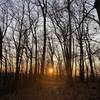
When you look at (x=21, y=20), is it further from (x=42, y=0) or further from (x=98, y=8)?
(x=98, y=8)

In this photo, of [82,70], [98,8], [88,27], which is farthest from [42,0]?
[98,8]

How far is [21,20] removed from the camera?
28.8 metres

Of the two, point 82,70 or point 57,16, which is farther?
point 82,70

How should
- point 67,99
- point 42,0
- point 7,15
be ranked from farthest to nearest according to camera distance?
point 7,15 → point 42,0 → point 67,99

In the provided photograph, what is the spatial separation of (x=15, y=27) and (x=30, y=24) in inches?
102

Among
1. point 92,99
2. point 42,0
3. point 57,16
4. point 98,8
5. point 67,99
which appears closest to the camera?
point 98,8

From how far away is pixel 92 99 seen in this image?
1104 centimetres

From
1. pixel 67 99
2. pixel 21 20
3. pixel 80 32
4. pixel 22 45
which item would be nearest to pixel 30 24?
pixel 21 20

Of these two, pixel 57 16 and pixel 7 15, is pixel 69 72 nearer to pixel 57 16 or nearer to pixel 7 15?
pixel 57 16

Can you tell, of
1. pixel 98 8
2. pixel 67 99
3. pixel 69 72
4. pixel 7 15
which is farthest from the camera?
pixel 7 15

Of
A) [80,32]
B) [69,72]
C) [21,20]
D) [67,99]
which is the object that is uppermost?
[21,20]

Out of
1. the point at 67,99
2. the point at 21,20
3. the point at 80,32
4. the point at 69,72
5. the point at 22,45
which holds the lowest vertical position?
the point at 67,99

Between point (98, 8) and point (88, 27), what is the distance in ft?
94.4

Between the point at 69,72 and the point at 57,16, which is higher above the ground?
the point at 57,16
